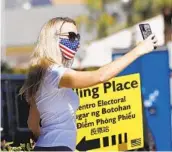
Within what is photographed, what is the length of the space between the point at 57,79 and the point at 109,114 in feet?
6.76

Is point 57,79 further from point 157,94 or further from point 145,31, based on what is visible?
point 157,94

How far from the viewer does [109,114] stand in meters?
5.45

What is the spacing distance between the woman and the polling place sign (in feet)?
5.46

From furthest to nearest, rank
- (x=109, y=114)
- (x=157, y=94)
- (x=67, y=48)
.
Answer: (x=157, y=94), (x=109, y=114), (x=67, y=48)

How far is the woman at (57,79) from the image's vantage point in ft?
11.1

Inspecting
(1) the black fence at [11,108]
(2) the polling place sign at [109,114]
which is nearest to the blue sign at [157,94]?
(2) the polling place sign at [109,114]

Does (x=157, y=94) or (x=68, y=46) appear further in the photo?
(x=157, y=94)

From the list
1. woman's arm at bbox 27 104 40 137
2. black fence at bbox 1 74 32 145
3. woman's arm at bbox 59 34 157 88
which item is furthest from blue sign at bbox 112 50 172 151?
woman's arm at bbox 59 34 157 88

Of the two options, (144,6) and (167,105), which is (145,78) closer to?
(167,105)

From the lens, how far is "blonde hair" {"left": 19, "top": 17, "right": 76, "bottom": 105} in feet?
11.6

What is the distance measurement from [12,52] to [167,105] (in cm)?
3741

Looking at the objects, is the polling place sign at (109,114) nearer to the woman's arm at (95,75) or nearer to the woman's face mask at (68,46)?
the woman's face mask at (68,46)

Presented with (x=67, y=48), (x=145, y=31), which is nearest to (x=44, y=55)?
(x=67, y=48)

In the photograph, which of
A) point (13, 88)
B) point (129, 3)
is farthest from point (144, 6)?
point (13, 88)
